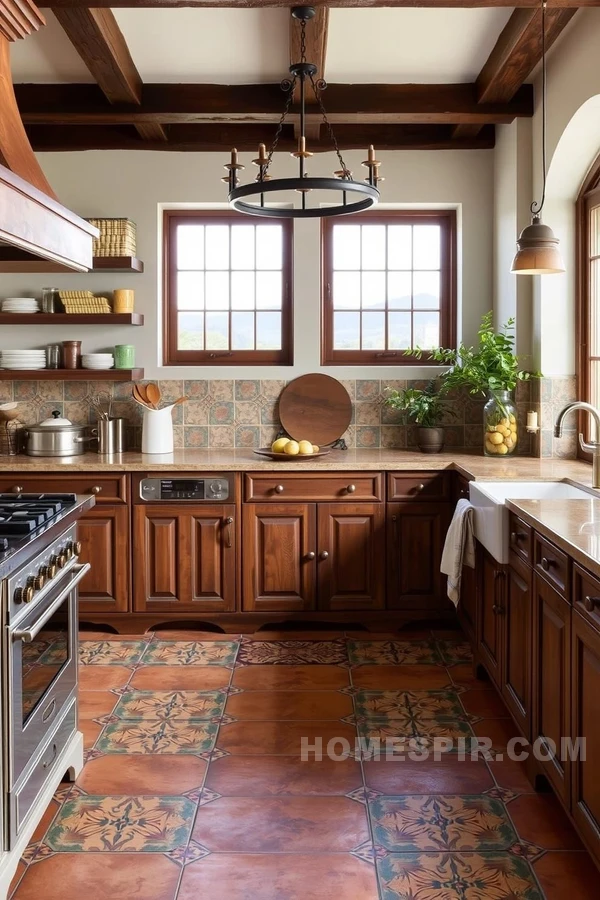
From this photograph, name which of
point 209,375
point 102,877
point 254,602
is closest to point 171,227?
point 209,375

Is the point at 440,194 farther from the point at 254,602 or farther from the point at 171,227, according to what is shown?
the point at 254,602

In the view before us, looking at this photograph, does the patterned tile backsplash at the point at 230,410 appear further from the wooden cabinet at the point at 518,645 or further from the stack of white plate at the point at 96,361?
the wooden cabinet at the point at 518,645

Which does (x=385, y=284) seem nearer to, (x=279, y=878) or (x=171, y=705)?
(x=171, y=705)

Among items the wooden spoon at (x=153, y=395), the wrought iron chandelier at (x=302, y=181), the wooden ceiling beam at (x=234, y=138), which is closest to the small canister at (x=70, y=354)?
the wooden spoon at (x=153, y=395)

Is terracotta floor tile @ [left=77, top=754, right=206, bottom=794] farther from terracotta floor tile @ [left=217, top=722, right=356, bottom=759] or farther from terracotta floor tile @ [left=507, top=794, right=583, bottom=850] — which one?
terracotta floor tile @ [left=507, top=794, right=583, bottom=850]

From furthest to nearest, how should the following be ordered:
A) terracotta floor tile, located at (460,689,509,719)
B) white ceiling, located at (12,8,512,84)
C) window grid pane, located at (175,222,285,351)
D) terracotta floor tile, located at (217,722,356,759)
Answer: window grid pane, located at (175,222,285,351)
white ceiling, located at (12,8,512,84)
terracotta floor tile, located at (460,689,509,719)
terracotta floor tile, located at (217,722,356,759)

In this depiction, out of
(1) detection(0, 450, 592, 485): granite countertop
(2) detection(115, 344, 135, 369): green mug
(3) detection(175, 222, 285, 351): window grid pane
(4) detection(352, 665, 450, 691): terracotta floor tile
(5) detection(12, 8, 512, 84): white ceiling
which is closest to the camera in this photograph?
(5) detection(12, 8, 512, 84): white ceiling

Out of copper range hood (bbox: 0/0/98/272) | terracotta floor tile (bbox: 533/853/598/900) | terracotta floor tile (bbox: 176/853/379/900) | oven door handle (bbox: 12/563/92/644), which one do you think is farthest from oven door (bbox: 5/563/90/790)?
terracotta floor tile (bbox: 533/853/598/900)

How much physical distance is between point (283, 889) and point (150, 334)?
135 inches

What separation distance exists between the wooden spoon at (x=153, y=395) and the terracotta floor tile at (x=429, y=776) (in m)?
2.58

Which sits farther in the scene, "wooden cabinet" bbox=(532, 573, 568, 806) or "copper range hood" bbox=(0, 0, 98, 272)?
"wooden cabinet" bbox=(532, 573, 568, 806)

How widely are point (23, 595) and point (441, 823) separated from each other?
1.47 m

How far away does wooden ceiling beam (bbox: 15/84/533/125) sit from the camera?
14.1ft

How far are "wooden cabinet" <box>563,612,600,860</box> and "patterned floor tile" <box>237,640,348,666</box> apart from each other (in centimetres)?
180
